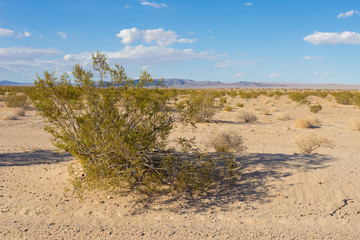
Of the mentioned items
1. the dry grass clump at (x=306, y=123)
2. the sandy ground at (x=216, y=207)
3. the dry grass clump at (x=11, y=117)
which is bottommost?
the sandy ground at (x=216, y=207)

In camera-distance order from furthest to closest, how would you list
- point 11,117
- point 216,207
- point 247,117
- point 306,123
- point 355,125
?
point 247,117 < point 11,117 < point 306,123 < point 355,125 < point 216,207

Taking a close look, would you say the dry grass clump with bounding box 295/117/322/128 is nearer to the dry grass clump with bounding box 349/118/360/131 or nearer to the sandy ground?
the dry grass clump with bounding box 349/118/360/131

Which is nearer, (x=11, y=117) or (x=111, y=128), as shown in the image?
(x=111, y=128)

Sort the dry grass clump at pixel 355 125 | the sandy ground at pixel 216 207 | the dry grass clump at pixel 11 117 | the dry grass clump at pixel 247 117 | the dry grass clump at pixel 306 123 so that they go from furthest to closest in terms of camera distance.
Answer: the dry grass clump at pixel 247 117, the dry grass clump at pixel 11 117, the dry grass clump at pixel 306 123, the dry grass clump at pixel 355 125, the sandy ground at pixel 216 207

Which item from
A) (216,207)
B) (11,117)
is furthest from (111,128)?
(11,117)

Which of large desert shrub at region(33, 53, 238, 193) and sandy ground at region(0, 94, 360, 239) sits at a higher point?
large desert shrub at region(33, 53, 238, 193)

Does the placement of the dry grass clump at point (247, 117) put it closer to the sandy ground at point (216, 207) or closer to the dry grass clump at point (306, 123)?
the dry grass clump at point (306, 123)

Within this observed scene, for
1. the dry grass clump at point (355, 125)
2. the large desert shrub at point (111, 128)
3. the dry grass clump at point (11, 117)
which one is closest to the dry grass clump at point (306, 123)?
the dry grass clump at point (355, 125)

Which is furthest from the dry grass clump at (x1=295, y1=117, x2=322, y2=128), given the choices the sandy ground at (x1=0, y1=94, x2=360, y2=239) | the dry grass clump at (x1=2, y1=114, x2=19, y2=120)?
the dry grass clump at (x1=2, y1=114, x2=19, y2=120)

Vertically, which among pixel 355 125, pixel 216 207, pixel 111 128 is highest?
pixel 111 128

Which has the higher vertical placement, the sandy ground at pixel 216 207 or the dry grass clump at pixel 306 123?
the dry grass clump at pixel 306 123

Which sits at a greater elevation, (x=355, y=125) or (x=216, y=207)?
(x=355, y=125)

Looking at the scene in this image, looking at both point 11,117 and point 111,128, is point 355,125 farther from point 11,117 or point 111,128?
point 11,117

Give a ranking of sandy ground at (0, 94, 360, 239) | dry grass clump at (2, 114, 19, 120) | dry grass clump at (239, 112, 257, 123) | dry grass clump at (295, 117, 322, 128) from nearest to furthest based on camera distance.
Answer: sandy ground at (0, 94, 360, 239), dry grass clump at (295, 117, 322, 128), dry grass clump at (2, 114, 19, 120), dry grass clump at (239, 112, 257, 123)
